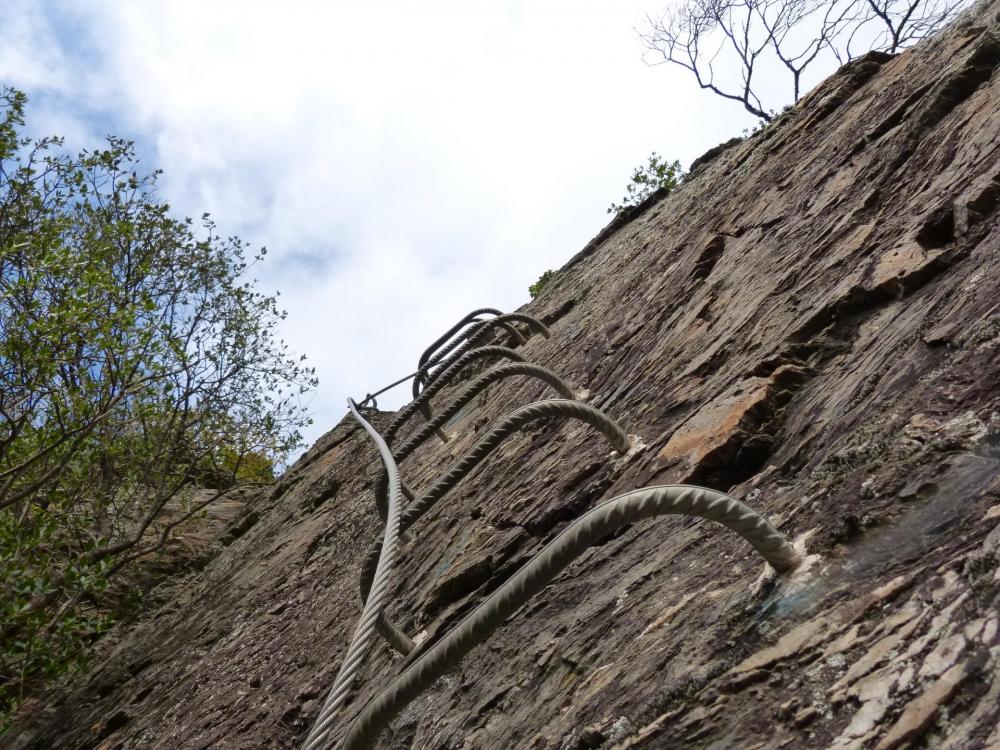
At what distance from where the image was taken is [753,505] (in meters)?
2.70

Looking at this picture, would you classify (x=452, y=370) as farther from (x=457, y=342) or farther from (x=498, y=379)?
(x=457, y=342)

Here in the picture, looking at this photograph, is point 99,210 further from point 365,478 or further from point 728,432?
point 728,432

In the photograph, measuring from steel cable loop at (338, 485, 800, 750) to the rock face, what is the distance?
254mm

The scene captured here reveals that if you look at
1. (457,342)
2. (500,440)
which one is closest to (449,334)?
(457,342)

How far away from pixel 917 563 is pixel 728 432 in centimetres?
126

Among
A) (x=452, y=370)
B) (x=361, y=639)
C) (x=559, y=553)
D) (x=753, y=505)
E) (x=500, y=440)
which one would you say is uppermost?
(x=452, y=370)

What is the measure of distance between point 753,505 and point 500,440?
119cm

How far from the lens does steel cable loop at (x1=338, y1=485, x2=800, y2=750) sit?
1980 millimetres

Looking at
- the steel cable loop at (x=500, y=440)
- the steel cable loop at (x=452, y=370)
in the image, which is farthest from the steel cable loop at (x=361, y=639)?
the steel cable loop at (x=452, y=370)

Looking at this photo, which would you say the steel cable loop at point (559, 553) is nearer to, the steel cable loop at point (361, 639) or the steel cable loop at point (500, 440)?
the steel cable loop at point (361, 639)

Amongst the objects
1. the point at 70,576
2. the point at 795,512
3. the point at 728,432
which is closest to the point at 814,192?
the point at 728,432

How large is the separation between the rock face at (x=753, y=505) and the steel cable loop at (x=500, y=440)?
0.20 meters

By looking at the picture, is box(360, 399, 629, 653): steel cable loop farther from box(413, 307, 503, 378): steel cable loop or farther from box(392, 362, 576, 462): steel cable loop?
box(413, 307, 503, 378): steel cable loop

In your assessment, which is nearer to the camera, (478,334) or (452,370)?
(452,370)
